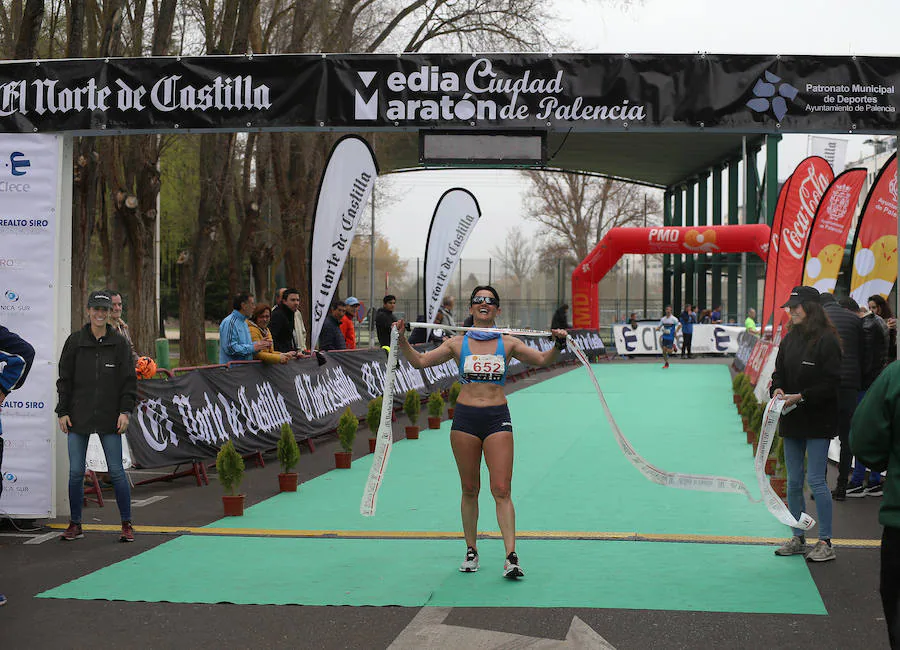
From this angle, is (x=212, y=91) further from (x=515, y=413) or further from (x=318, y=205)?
(x=515, y=413)

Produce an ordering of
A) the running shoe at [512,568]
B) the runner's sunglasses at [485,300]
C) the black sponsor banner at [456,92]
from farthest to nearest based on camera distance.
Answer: the black sponsor banner at [456,92], the runner's sunglasses at [485,300], the running shoe at [512,568]

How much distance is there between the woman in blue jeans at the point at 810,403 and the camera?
24.3 feet

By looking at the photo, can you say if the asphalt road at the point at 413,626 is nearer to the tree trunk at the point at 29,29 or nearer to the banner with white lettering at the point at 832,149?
the tree trunk at the point at 29,29

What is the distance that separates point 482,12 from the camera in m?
29.8

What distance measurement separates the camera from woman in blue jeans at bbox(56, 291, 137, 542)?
8102mm

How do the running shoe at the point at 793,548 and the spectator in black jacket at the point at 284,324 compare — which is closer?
the running shoe at the point at 793,548

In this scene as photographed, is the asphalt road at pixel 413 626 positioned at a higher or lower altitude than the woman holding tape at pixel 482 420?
lower

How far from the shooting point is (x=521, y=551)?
770 centimetres

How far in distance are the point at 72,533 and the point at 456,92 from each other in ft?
16.3

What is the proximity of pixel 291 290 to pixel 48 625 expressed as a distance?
8.36 m

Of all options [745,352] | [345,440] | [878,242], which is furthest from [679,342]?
A: [345,440]

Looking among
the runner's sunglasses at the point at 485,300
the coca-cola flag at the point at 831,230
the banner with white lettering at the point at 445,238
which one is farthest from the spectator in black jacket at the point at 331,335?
the runner's sunglasses at the point at 485,300

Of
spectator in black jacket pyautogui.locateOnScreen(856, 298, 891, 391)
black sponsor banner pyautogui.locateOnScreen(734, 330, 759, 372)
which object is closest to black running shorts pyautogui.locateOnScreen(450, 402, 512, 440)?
spectator in black jacket pyautogui.locateOnScreen(856, 298, 891, 391)

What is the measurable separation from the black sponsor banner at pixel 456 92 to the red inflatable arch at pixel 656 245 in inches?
1118
